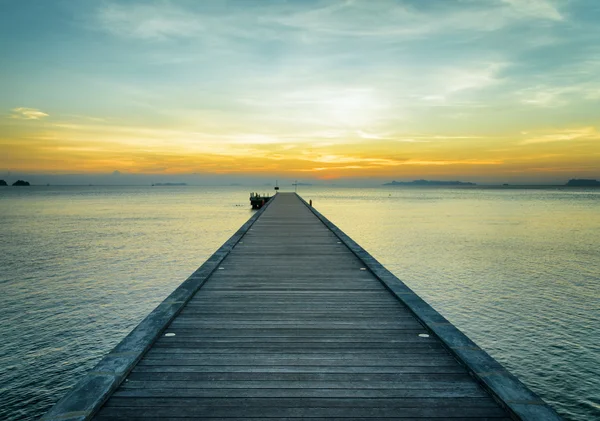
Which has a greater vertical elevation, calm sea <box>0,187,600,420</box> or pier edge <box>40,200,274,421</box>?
pier edge <box>40,200,274,421</box>

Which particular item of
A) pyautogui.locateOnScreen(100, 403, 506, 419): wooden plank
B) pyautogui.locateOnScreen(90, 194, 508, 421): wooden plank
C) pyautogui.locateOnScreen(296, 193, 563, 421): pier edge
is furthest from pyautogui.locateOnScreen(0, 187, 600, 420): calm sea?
pyautogui.locateOnScreen(100, 403, 506, 419): wooden plank

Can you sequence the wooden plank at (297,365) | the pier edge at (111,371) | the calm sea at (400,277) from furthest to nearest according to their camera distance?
the calm sea at (400,277)
the wooden plank at (297,365)
the pier edge at (111,371)

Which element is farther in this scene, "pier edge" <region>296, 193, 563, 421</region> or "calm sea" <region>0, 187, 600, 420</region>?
"calm sea" <region>0, 187, 600, 420</region>

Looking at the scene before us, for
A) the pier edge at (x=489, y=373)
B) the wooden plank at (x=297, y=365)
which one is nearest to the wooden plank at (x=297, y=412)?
the wooden plank at (x=297, y=365)

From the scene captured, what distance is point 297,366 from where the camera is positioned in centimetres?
408

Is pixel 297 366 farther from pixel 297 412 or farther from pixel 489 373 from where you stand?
pixel 489 373

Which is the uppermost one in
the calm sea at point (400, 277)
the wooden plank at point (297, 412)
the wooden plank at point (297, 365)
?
the wooden plank at point (297, 365)

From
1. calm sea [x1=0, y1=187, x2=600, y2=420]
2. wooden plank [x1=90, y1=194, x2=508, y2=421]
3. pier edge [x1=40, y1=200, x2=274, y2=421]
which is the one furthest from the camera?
calm sea [x1=0, y1=187, x2=600, y2=420]

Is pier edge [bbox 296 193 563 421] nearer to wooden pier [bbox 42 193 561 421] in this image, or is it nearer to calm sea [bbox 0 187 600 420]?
wooden pier [bbox 42 193 561 421]

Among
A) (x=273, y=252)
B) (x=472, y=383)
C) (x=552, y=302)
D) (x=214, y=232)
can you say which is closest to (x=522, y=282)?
(x=552, y=302)

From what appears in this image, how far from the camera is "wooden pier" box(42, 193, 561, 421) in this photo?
11.0 feet

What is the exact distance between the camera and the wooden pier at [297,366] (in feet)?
11.0

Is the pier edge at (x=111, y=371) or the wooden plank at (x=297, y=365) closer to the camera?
the pier edge at (x=111, y=371)

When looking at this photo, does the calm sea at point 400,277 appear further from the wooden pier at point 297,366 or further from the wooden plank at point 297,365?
the wooden plank at point 297,365
